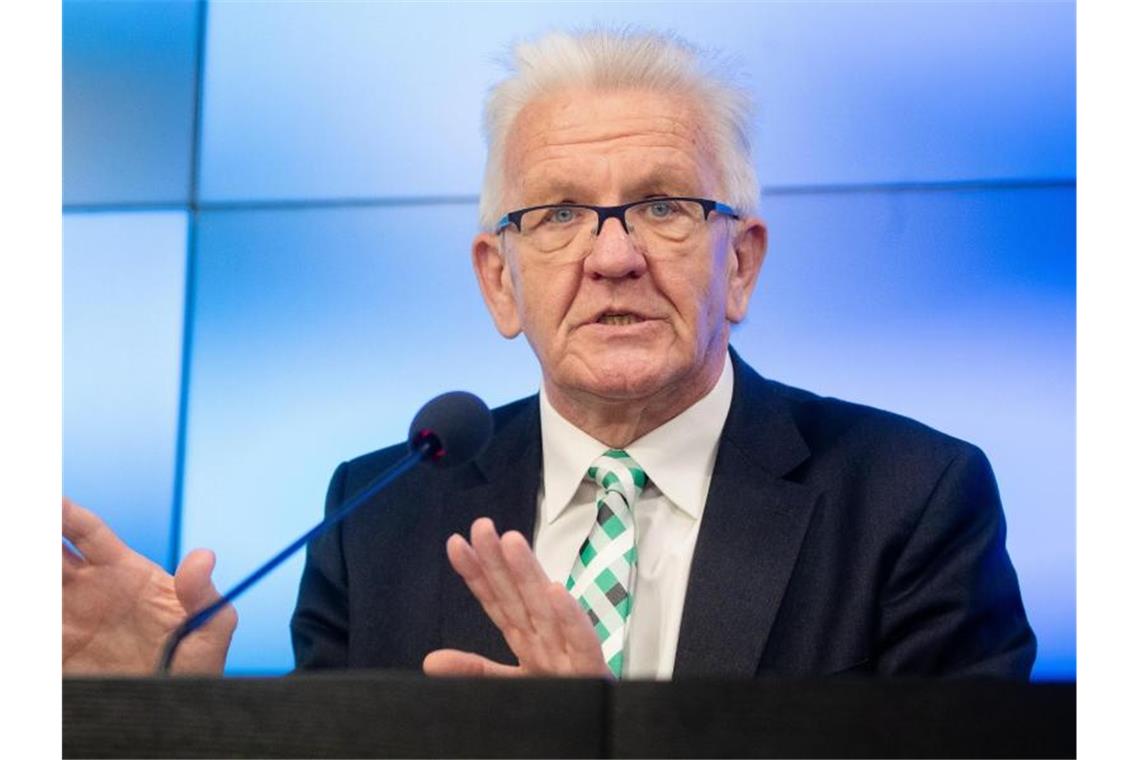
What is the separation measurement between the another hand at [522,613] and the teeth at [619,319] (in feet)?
1.86

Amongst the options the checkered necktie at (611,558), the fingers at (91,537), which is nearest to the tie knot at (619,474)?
the checkered necktie at (611,558)

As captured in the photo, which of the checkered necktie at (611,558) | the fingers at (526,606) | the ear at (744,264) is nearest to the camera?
the fingers at (526,606)

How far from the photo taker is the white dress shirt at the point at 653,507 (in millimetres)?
2061

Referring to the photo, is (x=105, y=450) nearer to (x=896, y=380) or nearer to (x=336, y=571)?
(x=336, y=571)

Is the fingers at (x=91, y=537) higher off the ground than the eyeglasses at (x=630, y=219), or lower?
lower

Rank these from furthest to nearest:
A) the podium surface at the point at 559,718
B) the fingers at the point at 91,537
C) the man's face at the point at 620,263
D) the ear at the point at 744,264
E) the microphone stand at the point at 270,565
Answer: the ear at the point at 744,264
the man's face at the point at 620,263
the fingers at the point at 91,537
the microphone stand at the point at 270,565
the podium surface at the point at 559,718

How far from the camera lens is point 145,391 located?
247 cm

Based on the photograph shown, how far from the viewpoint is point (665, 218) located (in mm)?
2186

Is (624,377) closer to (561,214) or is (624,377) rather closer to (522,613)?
(561,214)

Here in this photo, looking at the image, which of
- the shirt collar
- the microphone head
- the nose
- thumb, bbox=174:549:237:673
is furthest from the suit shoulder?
thumb, bbox=174:549:237:673

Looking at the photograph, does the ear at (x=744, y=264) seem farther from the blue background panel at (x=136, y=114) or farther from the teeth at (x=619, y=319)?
the blue background panel at (x=136, y=114)

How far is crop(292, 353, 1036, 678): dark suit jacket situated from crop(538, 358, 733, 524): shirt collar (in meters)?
0.03

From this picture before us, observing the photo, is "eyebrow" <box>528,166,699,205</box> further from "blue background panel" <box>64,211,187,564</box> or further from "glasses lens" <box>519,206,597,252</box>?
"blue background panel" <box>64,211,187,564</box>

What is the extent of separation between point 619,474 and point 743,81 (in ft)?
2.24
